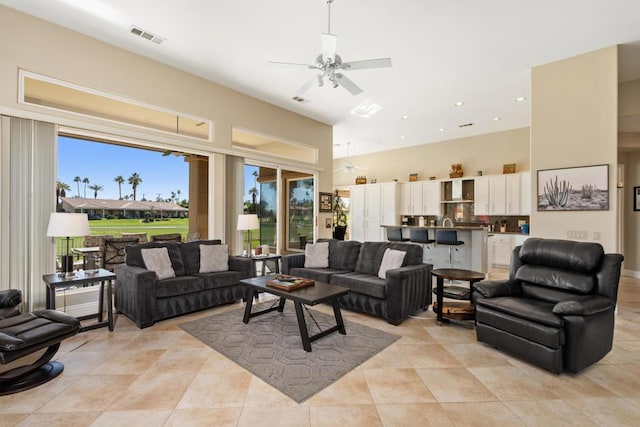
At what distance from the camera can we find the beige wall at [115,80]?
337 centimetres

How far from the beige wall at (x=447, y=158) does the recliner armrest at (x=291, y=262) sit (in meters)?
6.08

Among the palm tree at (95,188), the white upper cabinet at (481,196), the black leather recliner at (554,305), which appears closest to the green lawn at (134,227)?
the palm tree at (95,188)

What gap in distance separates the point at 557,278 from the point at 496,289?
0.59 m

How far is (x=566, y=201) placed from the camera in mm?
4344

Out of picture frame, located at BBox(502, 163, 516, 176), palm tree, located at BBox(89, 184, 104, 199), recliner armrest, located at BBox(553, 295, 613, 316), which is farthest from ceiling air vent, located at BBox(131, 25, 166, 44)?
picture frame, located at BBox(502, 163, 516, 176)

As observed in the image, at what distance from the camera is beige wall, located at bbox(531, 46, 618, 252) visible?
4.03 metres

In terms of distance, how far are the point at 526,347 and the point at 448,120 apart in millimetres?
5855

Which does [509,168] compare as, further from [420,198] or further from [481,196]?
[420,198]

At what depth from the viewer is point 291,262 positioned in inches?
197

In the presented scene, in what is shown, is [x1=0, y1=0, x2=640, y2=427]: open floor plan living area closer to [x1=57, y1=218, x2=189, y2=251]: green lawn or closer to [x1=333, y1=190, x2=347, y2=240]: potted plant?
[x1=57, y1=218, x2=189, y2=251]: green lawn

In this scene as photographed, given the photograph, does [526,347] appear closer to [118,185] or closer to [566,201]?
[566,201]

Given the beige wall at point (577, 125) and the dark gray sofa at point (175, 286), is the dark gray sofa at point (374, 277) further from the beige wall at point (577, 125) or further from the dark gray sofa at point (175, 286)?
the beige wall at point (577, 125)

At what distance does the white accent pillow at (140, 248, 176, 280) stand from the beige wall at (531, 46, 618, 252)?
5.42 m

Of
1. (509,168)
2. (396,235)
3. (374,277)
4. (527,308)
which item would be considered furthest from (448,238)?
(527,308)
